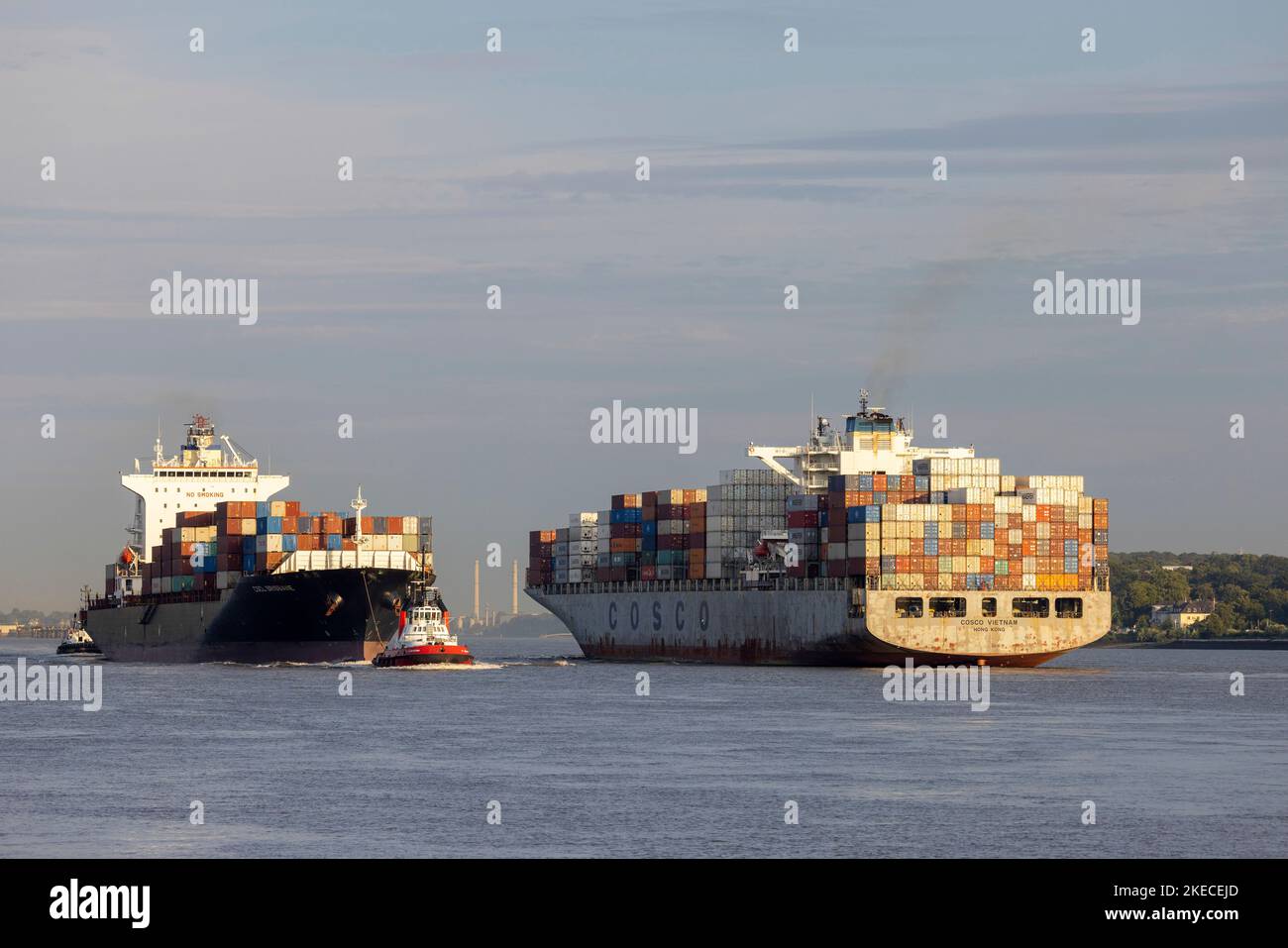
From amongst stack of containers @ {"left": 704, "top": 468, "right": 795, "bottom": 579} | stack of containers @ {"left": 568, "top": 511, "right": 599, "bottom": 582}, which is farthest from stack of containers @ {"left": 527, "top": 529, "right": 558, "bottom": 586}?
stack of containers @ {"left": 704, "top": 468, "right": 795, "bottom": 579}

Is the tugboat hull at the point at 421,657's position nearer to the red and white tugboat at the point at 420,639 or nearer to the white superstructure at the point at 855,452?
the red and white tugboat at the point at 420,639

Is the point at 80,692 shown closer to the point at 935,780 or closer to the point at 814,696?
the point at 814,696

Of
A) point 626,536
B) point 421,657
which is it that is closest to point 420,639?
point 421,657

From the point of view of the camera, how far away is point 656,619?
12462 cm

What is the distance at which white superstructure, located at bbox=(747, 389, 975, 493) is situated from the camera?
117 meters
